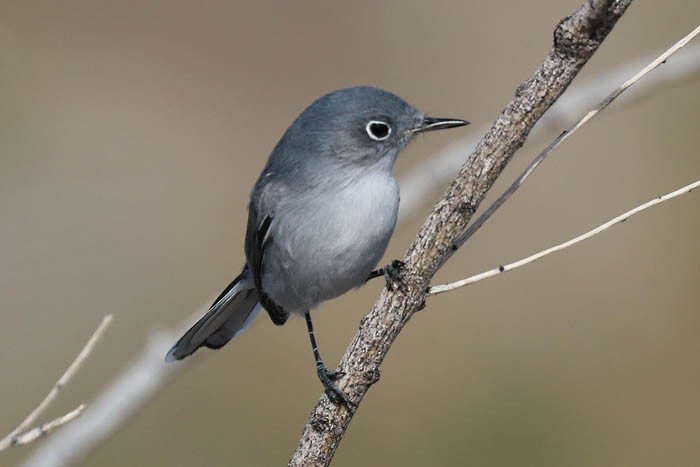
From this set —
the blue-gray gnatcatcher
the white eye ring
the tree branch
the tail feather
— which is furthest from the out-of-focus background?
the tree branch

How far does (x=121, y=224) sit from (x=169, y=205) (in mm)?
302

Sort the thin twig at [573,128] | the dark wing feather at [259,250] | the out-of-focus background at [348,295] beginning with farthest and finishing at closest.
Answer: the out-of-focus background at [348,295], the dark wing feather at [259,250], the thin twig at [573,128]

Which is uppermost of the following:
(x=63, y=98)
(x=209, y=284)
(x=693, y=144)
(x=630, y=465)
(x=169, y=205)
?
(x=63, y=98)

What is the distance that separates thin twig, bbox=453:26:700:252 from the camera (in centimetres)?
138

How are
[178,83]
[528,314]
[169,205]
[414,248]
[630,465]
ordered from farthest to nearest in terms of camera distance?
[178,83] → [169,205] → [528,314] → [630,465] → [414,248]

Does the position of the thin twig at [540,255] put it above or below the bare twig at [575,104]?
above

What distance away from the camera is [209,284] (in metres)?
4.51

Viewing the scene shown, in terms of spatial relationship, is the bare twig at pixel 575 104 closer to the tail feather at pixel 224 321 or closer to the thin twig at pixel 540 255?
the tail feather at pixel 224 321

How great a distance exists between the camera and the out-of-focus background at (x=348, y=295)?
376 cm

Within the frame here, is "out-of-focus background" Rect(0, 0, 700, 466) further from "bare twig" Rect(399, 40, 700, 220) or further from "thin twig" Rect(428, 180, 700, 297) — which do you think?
"thin twig" Rect(428, 180, 700, 297)

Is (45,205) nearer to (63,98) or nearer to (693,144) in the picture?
(63,98)

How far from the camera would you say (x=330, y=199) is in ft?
7.51

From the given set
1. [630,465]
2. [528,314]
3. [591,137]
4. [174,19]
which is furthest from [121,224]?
[630,465]

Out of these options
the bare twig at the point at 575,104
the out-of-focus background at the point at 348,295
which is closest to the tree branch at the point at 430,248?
the bare twig at the point at 575,104
